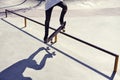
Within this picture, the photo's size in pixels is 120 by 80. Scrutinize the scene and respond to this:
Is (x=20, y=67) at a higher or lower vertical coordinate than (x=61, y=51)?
lower

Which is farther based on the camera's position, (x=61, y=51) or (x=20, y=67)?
(x=61, y=51)

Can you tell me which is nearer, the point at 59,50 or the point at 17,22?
the point at 59,50

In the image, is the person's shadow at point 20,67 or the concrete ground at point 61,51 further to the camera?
the concrete ground at point 61,51

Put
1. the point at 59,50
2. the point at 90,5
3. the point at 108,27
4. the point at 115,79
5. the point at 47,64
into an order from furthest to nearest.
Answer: the point at 90,5
the point at 108,27
the point at 59,50
the point at 47,64
the point at 115,79

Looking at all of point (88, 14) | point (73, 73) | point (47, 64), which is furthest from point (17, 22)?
point (73, 73)

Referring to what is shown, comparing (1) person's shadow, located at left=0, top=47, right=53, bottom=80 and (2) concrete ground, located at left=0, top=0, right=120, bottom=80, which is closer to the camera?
(1) person's shadow, located at left=0, top=47, right=53, bottom=80

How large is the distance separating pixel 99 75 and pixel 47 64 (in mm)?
1860

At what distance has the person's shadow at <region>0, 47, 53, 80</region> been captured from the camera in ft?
27.9

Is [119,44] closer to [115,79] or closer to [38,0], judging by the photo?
[115,79]

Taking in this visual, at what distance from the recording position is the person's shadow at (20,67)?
851 centimetres

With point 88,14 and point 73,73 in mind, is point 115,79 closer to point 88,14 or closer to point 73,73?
point 73,73

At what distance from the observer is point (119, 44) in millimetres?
12391

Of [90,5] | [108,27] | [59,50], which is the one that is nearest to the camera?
[59,50]

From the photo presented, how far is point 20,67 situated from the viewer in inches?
363
